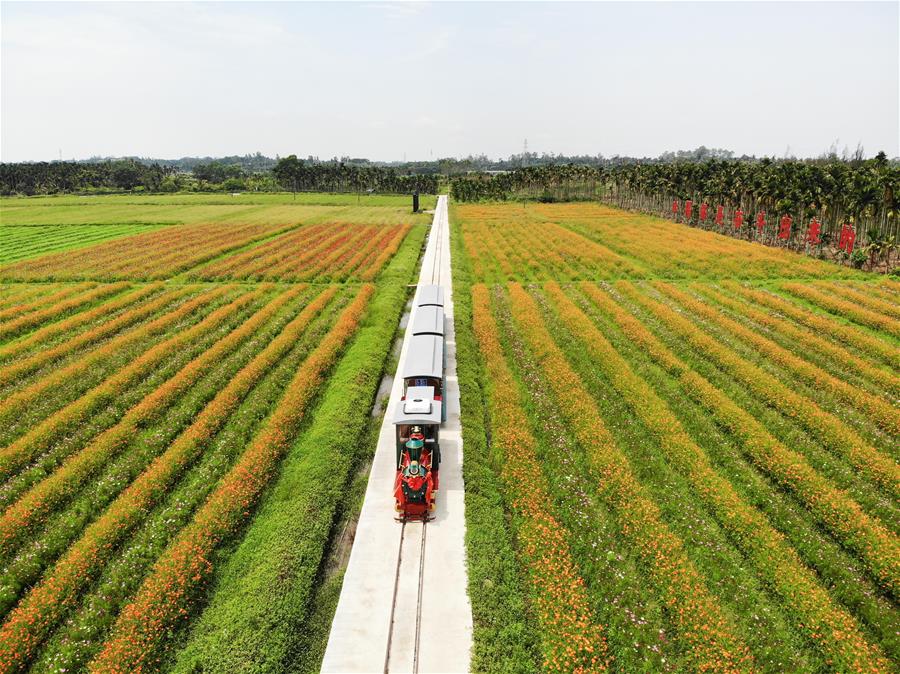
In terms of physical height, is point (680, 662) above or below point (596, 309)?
below

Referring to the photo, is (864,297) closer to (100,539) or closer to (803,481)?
(803,481)

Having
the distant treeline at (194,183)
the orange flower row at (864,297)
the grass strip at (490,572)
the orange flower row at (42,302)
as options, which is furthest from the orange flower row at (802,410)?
the distant treeline at (194,183)

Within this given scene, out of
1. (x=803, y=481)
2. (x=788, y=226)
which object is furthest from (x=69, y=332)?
(x=788, y=226)

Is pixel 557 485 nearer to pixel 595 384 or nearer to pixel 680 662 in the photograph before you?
pixel 680 662

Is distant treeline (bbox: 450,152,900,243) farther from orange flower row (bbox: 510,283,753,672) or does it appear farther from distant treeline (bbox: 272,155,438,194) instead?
distant treeline (bbox: 272,155,438,194)

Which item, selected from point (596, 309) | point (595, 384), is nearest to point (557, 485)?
point (595, 384)
